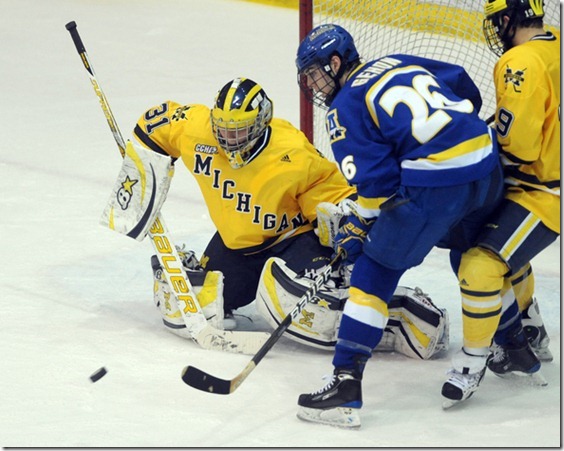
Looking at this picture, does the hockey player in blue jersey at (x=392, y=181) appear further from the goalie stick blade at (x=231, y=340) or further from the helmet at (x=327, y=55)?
the goalie stick blade at (x=231, y=340)

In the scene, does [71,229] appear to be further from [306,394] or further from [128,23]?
[128,23]

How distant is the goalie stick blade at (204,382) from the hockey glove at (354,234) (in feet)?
1.60

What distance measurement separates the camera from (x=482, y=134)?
298 cm

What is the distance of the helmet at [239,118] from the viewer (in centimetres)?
346

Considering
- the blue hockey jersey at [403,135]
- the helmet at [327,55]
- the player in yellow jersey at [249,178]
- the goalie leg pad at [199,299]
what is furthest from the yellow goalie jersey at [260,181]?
the blue hockey jersey at [403,135]

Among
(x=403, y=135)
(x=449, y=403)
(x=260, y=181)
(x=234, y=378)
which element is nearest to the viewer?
(x=403, y=135)

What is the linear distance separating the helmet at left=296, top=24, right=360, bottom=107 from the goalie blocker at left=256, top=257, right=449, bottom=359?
62 centimetres

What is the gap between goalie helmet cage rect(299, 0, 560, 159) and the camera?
190 inches

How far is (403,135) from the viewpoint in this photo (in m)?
2.93

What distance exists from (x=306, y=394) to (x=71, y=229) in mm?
1859

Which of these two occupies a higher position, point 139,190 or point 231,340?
point 139,190

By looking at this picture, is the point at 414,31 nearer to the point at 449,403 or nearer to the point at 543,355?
the point at 543,355

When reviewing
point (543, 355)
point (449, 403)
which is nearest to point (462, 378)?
point (449, 403)

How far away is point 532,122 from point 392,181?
1.38 feet
